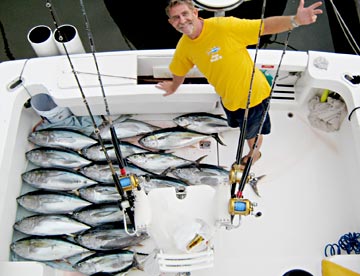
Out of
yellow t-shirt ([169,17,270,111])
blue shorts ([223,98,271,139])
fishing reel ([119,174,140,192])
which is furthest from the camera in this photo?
blue shorts ([223,98,271,139])

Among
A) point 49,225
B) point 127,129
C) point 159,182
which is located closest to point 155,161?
point 159,182

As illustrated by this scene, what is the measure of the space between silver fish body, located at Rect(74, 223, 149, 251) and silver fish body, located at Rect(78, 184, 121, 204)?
0.20 meters

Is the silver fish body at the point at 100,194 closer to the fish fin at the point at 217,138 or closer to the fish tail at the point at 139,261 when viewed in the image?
the fish tail at the point at 139,261

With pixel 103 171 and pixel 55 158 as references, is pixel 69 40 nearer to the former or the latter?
pixel 55 158

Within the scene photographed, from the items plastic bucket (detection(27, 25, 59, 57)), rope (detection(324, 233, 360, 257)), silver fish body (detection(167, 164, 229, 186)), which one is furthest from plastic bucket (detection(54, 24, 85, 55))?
rope (detection(324, 233, 360, 257))

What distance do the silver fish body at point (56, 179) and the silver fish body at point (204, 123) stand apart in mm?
808

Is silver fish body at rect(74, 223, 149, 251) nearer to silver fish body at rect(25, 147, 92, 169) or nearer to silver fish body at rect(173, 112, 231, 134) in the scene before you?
silver fish body at rect(25, 147, 92, 169)

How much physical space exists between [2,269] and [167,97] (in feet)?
4.87

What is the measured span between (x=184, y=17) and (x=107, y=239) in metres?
1.55

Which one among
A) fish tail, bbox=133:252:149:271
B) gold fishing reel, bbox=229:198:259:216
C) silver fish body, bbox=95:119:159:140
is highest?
gold fishing reel, bbox=229:198:259:216

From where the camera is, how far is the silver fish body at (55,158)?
289 cm

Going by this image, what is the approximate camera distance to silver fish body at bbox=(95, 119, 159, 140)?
9.72 ft

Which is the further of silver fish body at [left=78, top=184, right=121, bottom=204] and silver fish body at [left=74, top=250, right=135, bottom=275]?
silver fish body at [left=78, top=184, right=121, bottom=204]

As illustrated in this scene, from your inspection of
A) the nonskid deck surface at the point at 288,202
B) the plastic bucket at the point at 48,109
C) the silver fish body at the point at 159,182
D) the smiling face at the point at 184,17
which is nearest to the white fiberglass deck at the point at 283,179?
the nonskid deck surface at the point at 288,202
